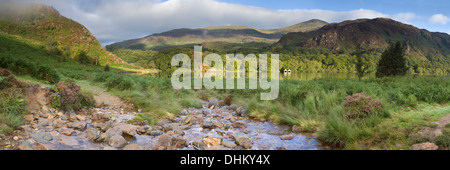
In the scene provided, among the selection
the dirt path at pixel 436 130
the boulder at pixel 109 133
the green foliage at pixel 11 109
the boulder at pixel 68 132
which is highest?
the green foliage at pixel 11 109

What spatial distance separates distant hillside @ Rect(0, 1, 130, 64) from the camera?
445ft

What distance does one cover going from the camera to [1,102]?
19.7 ft

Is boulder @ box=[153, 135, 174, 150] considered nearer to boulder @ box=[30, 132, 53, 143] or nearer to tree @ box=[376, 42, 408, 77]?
boulder @ box=[30, 132, 53, 143]

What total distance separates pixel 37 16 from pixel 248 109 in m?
212

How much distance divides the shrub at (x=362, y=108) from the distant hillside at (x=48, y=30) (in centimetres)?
14084

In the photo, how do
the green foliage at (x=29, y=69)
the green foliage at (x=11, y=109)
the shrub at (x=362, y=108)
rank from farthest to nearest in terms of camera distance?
the green foliage at (x=29, y=69) < the shrub at (x=362, y=108) < the green foliage at (x=11, y=109)

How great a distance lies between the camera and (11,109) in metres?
5.96

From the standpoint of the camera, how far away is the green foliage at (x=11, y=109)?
17.3ft

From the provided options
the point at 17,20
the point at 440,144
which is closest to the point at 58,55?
the point at 17,20

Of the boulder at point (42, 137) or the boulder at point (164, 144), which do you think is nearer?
the boulder at point (42, 137)

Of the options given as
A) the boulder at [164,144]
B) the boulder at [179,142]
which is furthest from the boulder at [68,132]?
the boulder at [179,142]

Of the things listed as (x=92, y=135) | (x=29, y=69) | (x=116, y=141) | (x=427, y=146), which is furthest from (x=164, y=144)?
Result: (x=29, y=69)

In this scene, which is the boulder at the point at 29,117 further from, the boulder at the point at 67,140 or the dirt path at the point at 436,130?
the dirt path at the point at 436,130
